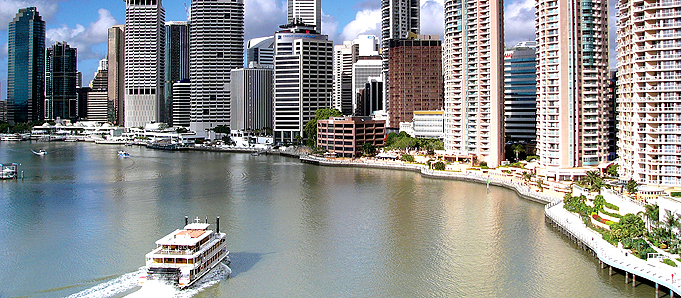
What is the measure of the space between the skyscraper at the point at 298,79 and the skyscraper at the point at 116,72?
84351mm

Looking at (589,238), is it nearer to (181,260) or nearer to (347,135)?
(181,260)

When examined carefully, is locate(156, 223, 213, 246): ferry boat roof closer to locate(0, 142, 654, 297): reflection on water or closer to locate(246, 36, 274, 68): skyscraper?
locate(0, 142, 654, 297): reflection on water

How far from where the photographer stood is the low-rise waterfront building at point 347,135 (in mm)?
84062

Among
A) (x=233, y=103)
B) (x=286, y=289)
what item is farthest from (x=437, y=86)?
(x=286, y=289)

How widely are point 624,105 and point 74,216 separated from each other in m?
36.8

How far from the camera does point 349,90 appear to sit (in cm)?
16075

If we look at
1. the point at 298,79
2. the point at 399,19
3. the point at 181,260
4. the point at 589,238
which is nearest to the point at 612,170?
the point at 589,238

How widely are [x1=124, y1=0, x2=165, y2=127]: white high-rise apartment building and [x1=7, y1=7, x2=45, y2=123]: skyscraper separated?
57.0 m

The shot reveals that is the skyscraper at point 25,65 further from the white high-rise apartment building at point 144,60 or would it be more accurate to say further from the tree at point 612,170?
the tree at point 612,170

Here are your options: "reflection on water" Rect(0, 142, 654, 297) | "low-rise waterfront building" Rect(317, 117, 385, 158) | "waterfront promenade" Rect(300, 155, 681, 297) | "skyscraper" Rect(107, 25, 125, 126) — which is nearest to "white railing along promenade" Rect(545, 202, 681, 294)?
"waterfront promenade" Rect(300, 155, 681, 297)

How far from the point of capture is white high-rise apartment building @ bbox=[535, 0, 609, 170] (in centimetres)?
5325

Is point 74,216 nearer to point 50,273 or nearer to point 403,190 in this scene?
point 50,273

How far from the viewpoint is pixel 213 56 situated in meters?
138

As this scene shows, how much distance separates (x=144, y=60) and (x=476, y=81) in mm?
104210
